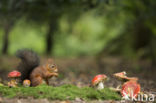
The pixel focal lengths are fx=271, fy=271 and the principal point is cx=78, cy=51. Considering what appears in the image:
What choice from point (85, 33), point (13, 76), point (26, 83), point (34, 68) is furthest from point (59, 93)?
Result: point (85, 33)

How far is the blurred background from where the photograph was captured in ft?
29.5

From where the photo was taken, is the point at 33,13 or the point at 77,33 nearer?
the point at 33,13

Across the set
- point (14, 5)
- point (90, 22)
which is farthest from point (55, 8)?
point (90, 22)

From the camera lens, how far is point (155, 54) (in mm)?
13328

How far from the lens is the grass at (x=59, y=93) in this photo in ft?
15.6

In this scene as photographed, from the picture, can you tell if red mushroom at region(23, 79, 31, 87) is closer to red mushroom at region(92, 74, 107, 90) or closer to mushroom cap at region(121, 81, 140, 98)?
red mushroom at region(92, 74, 107, 90)

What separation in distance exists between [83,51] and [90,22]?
337 cm

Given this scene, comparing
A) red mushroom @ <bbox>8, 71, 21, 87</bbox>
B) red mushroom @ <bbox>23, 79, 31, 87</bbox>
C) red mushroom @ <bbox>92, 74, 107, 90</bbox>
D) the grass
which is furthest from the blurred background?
red mushroom @ <bbox>8, 71, 21, 87</bbox>

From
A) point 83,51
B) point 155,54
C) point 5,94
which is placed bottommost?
point 5,94

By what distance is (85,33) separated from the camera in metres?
25.7

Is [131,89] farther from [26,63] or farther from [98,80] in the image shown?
[26,63]

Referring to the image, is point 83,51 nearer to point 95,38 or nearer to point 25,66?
point 95,38

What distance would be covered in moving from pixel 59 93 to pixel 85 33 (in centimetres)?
2104

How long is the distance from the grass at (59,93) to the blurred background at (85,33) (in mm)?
1816
